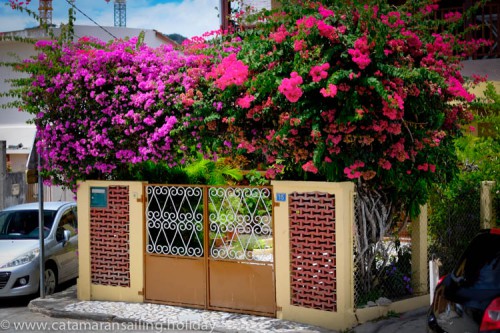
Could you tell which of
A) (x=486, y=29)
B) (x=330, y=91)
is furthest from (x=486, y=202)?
(x=486, y=29)

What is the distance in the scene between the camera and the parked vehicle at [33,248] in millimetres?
11086

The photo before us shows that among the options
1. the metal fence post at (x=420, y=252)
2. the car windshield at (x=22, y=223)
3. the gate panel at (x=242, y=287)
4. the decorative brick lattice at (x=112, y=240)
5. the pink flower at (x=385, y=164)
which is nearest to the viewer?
the pink flower at (x=385, y=164)

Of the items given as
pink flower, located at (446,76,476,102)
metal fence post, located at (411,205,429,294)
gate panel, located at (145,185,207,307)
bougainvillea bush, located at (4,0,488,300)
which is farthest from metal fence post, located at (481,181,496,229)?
gate panel, located at (145,185,207,307)

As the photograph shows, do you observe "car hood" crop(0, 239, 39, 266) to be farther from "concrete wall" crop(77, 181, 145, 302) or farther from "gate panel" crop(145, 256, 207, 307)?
"gate panel" crop(145, 256, 207, 307)

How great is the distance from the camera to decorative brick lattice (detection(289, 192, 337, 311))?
29.2ft

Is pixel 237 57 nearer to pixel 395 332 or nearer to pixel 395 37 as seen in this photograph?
pixel 395 37

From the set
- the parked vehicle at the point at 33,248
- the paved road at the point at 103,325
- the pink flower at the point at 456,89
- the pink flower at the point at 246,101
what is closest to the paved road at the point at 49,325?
the paved road at the point at 103,325

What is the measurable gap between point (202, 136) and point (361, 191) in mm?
2525

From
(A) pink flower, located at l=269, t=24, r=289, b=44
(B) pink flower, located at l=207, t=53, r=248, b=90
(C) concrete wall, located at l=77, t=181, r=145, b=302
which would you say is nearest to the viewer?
(A) pink flower, located at l=269, t=24, r=289, b=44

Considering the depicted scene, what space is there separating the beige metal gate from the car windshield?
288 centimetres

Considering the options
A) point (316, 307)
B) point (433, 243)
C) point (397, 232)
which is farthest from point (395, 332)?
point (433, 243)

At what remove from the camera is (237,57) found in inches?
367

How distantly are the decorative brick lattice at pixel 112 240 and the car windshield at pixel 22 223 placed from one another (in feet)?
5.25

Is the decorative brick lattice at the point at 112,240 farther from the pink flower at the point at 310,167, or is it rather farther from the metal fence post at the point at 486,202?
the metal fence post at the point at 486,202
